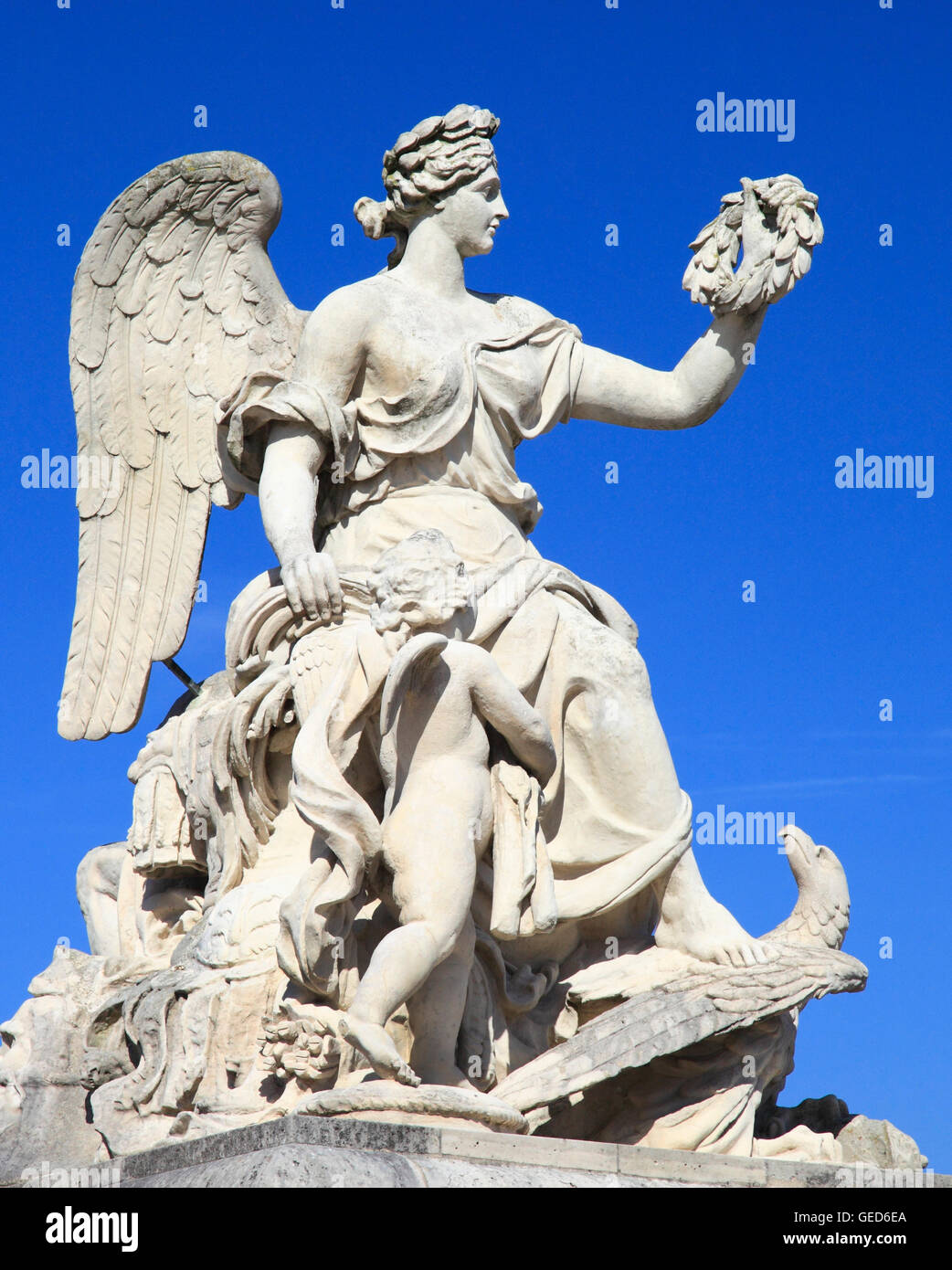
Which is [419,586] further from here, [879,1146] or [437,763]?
[879,1146]

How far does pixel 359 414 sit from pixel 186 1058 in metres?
2.55

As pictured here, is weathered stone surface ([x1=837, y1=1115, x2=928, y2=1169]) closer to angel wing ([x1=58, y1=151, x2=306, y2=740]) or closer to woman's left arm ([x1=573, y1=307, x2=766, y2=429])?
woman's left arm ([x1=573, y1=307, x2=766, y2=429])

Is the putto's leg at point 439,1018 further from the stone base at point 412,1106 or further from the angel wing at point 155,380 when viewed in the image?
the angel wing at point 155,380

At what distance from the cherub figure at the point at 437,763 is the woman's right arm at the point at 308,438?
2.39ft

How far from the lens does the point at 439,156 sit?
700cm

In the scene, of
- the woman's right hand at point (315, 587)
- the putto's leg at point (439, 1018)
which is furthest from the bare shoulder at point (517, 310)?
the putto's leg at point (439, 1018)

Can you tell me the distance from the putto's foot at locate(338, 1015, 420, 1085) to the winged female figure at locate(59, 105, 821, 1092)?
0.72m

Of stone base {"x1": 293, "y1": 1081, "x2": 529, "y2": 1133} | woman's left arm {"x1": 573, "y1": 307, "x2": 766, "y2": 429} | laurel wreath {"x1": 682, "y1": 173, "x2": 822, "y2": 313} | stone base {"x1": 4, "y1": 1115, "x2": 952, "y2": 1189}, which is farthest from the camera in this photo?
woman's left arm {"x1": 573, "y1": 307, "x2": 766, "y2": 429}

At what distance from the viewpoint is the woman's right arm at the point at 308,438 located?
6539 millimetres

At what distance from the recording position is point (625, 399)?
745 centimetres

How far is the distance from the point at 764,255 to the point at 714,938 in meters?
2.65

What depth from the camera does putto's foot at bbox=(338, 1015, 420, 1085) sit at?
16.9ft

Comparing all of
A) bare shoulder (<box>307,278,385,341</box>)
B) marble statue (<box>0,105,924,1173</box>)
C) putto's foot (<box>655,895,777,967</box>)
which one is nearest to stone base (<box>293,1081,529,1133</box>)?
marble statue (<box>0,105,924,1173</box>)
